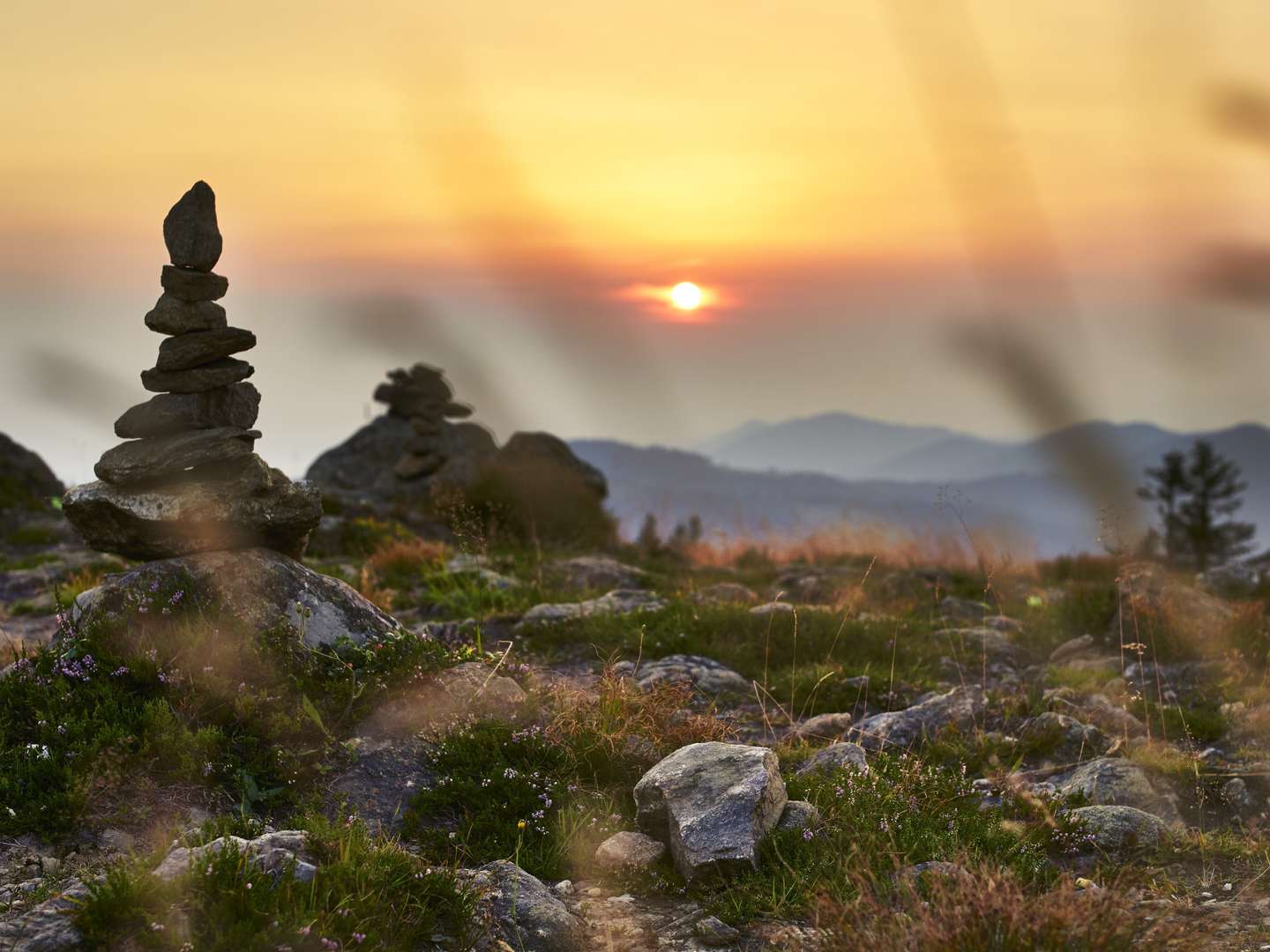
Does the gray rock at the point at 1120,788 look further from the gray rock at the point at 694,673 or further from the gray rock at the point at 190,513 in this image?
the gray rock at the point at 190,513

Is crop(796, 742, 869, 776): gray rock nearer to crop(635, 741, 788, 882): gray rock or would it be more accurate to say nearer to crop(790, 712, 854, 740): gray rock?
crop(635, 741, 788, 882): gray rock

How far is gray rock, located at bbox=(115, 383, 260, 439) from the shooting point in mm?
10188

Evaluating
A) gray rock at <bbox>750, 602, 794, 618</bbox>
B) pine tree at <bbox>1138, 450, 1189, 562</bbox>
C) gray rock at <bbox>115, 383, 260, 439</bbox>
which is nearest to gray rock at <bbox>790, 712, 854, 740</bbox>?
gray rock at <bbox>750, 602, 794, 618</bbox>

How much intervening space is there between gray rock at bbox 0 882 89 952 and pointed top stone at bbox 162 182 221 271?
6.16 metres

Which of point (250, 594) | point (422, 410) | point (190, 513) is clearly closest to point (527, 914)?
point (250, 594)

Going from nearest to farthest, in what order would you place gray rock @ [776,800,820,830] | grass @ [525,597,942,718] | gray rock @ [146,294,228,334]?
gray rock @ [776,800,820,830]
gray rock @ [146,294,228,334]
grass @ [525,597,942,718]

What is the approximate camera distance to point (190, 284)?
1008 cm

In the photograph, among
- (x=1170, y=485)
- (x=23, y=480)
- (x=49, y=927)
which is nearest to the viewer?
(x=49, y=927)

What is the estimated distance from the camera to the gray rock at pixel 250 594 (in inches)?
378

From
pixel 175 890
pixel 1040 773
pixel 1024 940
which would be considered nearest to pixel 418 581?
pixel 1040 773

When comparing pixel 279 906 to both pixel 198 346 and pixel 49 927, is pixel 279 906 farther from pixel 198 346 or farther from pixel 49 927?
pixel 198 346

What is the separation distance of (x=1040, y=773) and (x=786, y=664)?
12.0 feet

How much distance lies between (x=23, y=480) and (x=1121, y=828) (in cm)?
2646

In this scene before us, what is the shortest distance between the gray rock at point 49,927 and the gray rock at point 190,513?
472 centimetres
